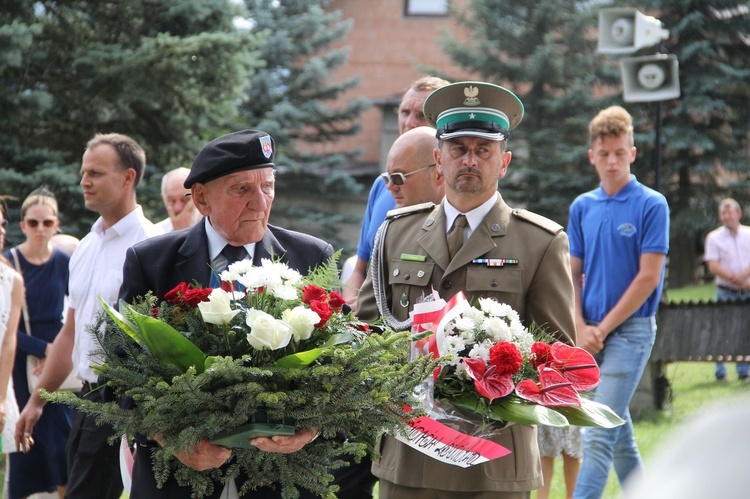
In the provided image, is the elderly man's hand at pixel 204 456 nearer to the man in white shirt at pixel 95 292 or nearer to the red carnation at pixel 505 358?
the red carnation at pixel 505 358

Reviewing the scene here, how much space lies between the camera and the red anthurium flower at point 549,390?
11.0ft

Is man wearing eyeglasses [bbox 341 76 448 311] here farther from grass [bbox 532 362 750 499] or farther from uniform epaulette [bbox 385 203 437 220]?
grass [bbox 532 362 750 499]

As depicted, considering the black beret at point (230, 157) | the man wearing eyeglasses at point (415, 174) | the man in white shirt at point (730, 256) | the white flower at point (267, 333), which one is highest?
the black beret at point (230, 157)

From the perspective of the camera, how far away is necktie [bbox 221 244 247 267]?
12.3 ft

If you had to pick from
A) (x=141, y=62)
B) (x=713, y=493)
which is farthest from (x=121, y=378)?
(x=141, y=62)

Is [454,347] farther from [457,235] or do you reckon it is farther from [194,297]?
[194,297]

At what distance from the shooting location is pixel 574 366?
3469 millimetres

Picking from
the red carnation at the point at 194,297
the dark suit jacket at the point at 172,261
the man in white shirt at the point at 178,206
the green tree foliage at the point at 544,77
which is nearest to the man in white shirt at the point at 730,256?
the green tree foliage at the point at 544,77

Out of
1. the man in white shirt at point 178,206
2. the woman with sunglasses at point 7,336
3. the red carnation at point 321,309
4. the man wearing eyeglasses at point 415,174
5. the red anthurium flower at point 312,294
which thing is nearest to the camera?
the red carnation at point 321,309

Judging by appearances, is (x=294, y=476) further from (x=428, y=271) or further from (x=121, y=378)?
(x=428, y=271)

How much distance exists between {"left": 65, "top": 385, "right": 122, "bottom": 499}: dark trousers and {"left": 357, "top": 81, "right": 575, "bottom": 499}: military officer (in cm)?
196

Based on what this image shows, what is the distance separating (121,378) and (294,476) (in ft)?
1.99

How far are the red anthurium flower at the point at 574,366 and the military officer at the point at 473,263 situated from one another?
0.30m

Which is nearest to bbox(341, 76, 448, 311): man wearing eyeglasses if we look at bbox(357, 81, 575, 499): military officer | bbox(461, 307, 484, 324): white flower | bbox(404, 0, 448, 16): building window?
bbox(357, 81, 575, 499): military officer
